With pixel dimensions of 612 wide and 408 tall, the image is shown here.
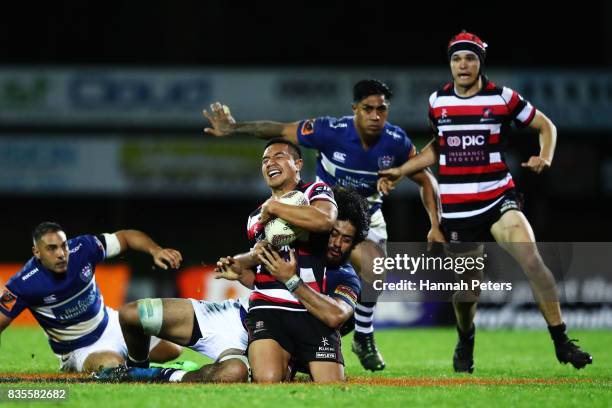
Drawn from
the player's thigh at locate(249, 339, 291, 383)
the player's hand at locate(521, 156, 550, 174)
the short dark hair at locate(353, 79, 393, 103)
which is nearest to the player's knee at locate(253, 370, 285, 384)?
the player's thigh at locate(249, 339, 291, 383)

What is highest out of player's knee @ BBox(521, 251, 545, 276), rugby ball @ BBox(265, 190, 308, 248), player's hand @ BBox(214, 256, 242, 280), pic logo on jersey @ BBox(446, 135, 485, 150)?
pic logo on jersey @ BBox(446, 135, 485, 150)

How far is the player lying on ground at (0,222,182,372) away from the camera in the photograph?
743cm

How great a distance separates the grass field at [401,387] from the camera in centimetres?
557

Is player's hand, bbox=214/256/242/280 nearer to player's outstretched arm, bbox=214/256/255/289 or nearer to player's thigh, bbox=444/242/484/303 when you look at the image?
player's outstretched arm, bbox=214/256/255/289

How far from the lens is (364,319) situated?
837 centimetres

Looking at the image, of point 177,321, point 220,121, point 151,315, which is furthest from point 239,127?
point 151,315

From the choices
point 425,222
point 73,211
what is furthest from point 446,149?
point 73,211

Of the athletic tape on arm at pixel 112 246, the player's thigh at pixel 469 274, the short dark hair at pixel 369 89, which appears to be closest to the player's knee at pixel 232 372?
Result: the athletic tape on arm at pixel 112 246

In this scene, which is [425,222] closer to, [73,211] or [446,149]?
[73,211]

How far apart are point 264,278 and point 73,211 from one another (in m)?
15.8

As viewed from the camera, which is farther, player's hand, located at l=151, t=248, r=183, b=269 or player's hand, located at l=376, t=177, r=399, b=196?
player's hand, located at l=376, t=177, r=399, b=196

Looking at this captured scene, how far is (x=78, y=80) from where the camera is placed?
1811 centimetres

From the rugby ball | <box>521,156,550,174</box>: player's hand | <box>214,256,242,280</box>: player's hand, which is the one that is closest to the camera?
the rugby ball

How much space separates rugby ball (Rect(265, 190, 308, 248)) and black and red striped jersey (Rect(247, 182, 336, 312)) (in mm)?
112
